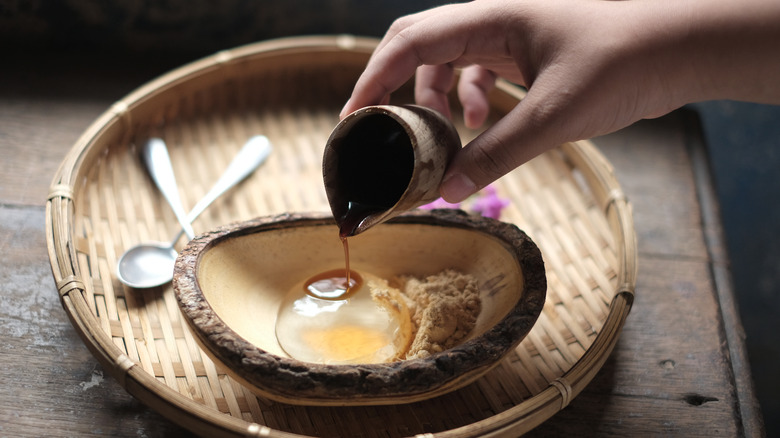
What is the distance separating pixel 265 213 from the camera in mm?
1283

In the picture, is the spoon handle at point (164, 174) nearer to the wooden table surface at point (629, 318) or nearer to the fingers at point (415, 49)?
the wooden table surface at point (629, 318)

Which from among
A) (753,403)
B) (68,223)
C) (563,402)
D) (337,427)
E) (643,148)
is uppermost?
(68,223)

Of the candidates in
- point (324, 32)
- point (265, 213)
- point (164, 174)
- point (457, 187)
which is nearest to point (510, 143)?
point (457, 187)

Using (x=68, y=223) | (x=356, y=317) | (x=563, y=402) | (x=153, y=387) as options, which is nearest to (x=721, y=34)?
(x=563, y=402)

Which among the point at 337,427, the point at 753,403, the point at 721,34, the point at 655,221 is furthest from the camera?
the point at 655,221

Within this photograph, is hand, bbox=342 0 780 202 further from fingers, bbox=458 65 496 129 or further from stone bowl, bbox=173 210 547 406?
fingers, bbox=458 65 496 129

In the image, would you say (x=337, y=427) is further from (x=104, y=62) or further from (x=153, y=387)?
(x=104, y=62)

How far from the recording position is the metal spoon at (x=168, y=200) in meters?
1.11

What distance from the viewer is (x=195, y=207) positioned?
1.24 m

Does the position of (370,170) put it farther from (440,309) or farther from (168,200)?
(168,200)

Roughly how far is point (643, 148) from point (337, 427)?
0.98 meters

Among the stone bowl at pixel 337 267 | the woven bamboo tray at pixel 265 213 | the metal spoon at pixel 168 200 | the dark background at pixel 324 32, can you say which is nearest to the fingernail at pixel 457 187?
the stone bowl at pixel 337 267

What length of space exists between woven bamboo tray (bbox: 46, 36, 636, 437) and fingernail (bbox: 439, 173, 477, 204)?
284 millimetres

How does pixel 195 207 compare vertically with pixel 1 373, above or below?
above
